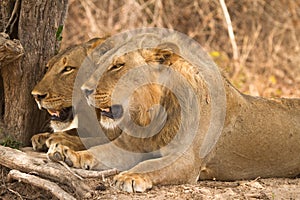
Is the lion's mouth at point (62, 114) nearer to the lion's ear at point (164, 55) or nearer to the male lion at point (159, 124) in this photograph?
the male lion at point (159, 124)

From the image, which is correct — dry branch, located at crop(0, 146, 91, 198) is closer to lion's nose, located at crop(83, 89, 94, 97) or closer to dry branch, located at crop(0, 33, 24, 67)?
lion's nose, located at crop(83, 89, 94, 97)

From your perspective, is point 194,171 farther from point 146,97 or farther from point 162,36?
point 162,36

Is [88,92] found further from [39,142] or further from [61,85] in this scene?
[39,142]

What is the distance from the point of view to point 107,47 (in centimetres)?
399

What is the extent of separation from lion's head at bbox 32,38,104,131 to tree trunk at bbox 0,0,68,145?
142mm

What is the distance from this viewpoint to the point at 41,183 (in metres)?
3.49

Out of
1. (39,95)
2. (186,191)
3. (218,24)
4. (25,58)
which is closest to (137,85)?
(186,191)

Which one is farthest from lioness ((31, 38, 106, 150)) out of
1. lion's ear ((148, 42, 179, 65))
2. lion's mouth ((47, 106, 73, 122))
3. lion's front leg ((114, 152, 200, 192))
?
lion's front leg ((114, 152, 200, 192))

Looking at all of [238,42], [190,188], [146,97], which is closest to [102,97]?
[146,97]

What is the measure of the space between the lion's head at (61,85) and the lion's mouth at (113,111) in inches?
17.2

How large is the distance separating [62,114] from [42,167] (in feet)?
1.96

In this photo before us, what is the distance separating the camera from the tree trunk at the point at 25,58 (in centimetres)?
417

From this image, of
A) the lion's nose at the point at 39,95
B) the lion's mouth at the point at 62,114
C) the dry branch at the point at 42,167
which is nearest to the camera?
the dry branch at the point at 42,167

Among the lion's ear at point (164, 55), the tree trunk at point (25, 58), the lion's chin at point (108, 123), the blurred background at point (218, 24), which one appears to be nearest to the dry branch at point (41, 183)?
the lion's chin at point (108, 123)
